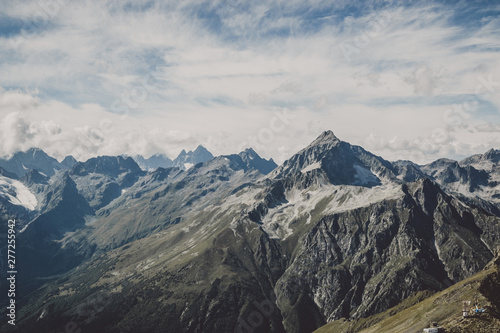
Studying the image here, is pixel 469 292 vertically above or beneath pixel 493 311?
beneath

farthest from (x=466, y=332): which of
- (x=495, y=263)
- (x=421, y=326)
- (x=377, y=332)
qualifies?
(x=377, y=332)

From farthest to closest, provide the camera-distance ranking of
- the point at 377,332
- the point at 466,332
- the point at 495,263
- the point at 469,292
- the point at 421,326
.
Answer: the point at 377,332, the point at 469,292, the point at 421,326, the point at 495,263, the point at 466,332

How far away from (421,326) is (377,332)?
7608 centimetres

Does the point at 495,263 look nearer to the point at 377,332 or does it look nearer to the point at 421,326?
the point at 421,326

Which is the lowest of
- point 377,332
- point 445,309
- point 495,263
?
point 377,332

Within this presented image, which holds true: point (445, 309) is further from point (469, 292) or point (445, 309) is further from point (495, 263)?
point (495, 263)

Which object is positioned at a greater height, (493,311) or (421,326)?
(493,311)

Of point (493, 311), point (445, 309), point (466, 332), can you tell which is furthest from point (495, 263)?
point (445, 309)

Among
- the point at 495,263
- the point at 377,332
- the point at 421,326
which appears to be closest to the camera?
the point at 495,263

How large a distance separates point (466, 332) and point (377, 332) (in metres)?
120

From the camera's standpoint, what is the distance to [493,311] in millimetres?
95562

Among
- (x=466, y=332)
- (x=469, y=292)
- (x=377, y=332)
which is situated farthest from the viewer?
(x=377, y=332)

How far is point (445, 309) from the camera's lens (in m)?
145

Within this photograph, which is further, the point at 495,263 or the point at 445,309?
the point at 445,309
